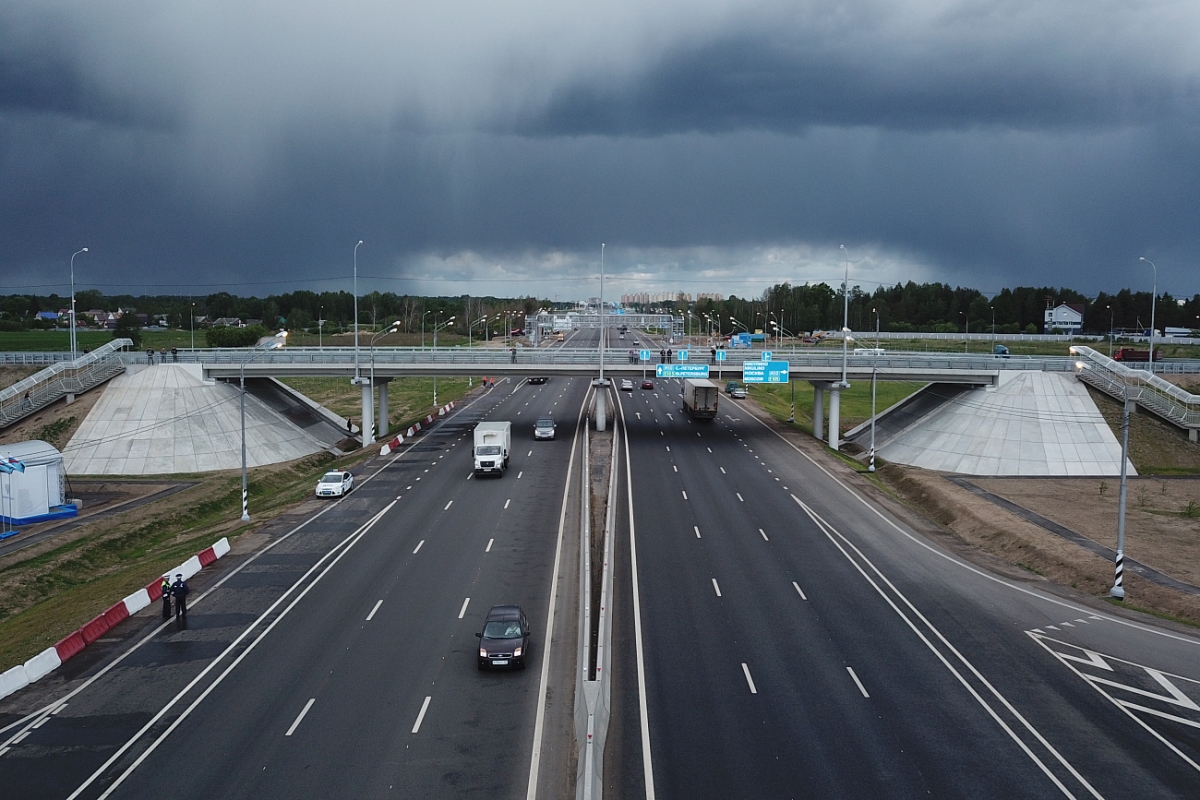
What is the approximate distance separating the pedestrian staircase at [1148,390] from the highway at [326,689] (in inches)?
2009

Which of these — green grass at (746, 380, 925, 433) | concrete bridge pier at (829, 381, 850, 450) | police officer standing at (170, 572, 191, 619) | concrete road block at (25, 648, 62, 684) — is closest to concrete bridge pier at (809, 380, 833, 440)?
concrete bridge pier at (829, 381, 850, 450)

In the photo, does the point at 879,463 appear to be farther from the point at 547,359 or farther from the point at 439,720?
the point at 439,720

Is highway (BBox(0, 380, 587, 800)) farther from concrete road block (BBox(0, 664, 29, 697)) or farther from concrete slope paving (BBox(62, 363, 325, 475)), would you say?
concrete slope paving (BBox(62, 363, 325, 475))

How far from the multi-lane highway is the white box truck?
39.8ft

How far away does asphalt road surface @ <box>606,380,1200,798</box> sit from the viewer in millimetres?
20984

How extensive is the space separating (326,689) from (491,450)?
32691 mm

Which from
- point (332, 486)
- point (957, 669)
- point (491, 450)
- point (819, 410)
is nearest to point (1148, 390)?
point (819, 410)

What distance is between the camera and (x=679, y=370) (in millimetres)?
74625

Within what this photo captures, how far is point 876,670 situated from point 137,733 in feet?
70.1

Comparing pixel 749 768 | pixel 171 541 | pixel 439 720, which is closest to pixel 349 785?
pixel 439 720

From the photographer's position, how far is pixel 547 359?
7656 cm

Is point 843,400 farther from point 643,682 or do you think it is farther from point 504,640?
point 504,640

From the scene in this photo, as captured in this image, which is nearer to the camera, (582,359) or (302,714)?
(302,714)

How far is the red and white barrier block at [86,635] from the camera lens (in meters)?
26.8
